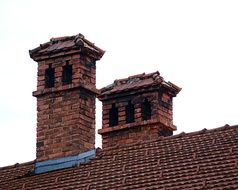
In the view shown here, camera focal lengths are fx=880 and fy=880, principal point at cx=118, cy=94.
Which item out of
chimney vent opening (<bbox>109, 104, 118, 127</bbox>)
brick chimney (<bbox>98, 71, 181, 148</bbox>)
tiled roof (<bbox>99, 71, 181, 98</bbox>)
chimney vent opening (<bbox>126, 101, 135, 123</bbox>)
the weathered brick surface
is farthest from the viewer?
chimney vent opening (<bbox>109, 104, 118, 127</bbox>)

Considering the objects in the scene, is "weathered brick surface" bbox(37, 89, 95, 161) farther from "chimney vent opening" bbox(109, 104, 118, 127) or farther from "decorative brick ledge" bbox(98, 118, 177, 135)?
"chimney vent opening" bbox(109, 104, 118, 127)

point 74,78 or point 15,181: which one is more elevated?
point 74,78

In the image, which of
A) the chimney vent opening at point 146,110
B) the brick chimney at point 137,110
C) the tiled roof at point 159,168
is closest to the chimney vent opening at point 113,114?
the brick chimney at point 137,110

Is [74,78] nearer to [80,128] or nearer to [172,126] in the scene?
[80,128]

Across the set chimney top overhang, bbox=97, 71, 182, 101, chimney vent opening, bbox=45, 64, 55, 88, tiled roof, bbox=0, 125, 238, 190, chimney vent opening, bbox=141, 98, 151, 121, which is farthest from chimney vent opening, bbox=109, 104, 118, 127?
tiled roof, bbox=0, 125, 238, 190

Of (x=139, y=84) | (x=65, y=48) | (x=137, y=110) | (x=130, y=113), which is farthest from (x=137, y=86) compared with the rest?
(x=65, y=48)

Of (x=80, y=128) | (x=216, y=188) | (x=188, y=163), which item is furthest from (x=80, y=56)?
(x=216, y=188)

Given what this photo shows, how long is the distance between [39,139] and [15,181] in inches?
41.9

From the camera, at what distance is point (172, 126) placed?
18.6 meters

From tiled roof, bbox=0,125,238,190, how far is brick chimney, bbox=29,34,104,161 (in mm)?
574

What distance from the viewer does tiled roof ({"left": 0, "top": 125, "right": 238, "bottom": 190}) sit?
14531 mm

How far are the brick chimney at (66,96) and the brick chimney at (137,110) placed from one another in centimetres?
71

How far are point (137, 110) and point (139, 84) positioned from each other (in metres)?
0.57

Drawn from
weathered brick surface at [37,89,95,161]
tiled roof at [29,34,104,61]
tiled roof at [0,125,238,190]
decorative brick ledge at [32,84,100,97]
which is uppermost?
tiled roof at [29,34,104,61]
